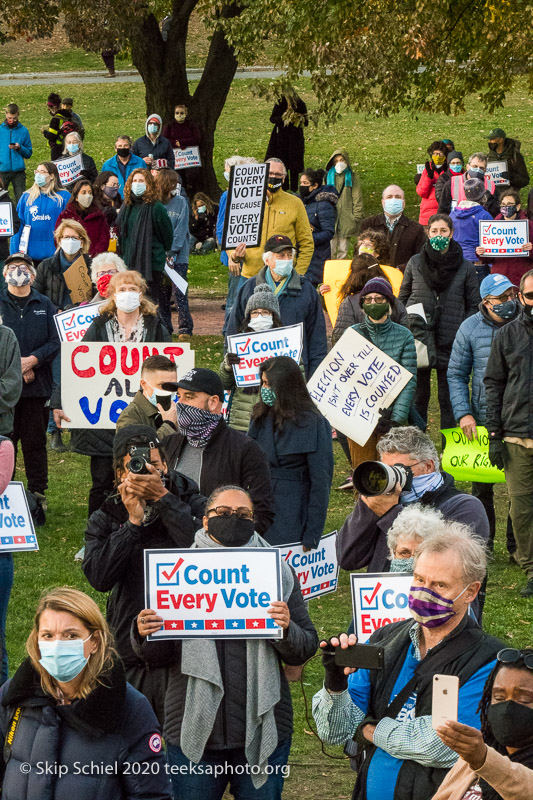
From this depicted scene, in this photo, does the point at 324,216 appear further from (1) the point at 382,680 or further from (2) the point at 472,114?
(2) the point at 472,114

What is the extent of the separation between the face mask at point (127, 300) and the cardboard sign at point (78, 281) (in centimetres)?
293

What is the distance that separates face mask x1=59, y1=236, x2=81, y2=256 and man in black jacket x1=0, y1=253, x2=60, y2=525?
1.52 m

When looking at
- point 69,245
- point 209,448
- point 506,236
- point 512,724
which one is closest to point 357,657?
point 512,724

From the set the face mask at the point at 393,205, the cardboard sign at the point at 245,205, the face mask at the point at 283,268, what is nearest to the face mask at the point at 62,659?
the face mask at the point at 283,268

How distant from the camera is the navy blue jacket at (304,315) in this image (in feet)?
35.8

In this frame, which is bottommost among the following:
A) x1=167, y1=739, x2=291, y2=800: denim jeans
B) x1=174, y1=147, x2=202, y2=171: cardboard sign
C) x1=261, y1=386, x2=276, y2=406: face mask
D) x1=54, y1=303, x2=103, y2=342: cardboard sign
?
x1=167, y1=739, x2=291, y2=800: denim jeans

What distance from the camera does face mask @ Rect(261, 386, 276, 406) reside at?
27.1ft

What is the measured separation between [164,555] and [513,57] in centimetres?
1684

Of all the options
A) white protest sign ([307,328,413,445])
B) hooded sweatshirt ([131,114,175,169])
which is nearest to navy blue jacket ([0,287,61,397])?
white protest sign ([307,328,413,445])

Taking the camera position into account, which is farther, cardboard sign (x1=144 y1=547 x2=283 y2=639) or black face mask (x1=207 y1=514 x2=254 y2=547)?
black face mask (x1=207 y1=514 x2=254 y2=547)

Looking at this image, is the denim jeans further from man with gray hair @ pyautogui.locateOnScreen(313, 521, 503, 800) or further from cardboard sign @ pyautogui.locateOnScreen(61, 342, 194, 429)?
cardboard sign @ pyautogui.locateOnScreen(61, 342, 194, 429)

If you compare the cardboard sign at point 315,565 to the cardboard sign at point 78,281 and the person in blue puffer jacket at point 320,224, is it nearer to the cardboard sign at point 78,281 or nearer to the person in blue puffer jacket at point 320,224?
the cardboard sign at point 78,281

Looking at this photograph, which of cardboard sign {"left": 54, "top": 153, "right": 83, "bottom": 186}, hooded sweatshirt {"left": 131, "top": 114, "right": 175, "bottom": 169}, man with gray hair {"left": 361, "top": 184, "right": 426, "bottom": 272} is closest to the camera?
man with gray hair {"left": 361, "top": 184, "right": 426, "bottom": 272}

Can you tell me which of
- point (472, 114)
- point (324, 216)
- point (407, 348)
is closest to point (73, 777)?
point (407, 348)
